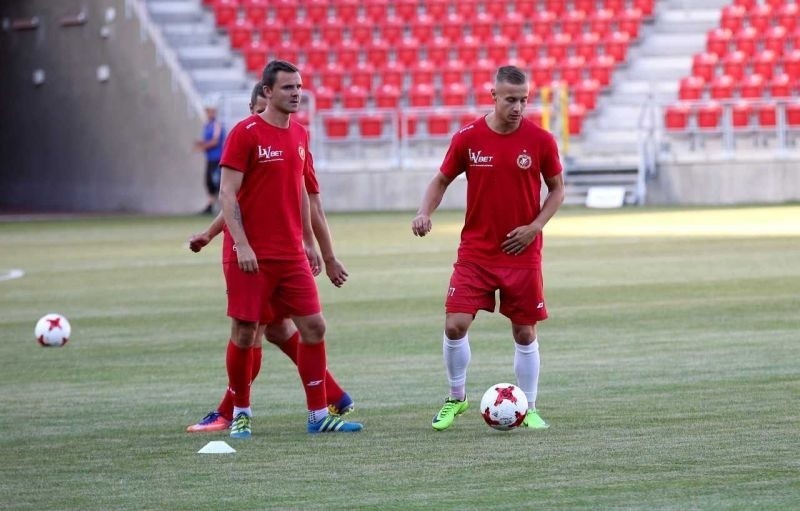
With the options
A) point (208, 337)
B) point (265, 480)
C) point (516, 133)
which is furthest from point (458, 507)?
point (208, 337)

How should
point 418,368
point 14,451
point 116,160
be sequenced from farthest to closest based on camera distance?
point 116,160, point 418,368, point 14,451

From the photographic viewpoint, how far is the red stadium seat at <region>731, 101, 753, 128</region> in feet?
103

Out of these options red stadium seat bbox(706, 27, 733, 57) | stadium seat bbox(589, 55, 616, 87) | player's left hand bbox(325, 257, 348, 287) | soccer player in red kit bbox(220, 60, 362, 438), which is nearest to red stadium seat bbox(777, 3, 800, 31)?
red stadium seat bbox(706, 27, 733, 57)

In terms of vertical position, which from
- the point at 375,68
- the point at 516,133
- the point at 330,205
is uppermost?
the point at 516,133

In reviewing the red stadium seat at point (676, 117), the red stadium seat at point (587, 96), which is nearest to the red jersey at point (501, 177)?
the red stadium seat at point (676, 117)

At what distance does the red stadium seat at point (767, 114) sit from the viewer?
103 ft

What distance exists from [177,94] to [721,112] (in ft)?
38.2

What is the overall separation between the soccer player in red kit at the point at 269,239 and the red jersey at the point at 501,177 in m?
0.87

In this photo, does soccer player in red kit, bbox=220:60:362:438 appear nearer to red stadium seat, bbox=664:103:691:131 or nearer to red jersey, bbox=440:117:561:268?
red jersey, bbox=440:117:561:268

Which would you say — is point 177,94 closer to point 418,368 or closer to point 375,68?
point 375,68

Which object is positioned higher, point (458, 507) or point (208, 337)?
point (458, 507)

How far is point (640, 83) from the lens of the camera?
35.0 metres

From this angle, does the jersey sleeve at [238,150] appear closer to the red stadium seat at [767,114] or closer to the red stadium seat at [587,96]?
the red stadium seat at [767,114]

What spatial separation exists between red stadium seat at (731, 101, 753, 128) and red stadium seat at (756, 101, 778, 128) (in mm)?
187
